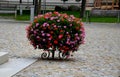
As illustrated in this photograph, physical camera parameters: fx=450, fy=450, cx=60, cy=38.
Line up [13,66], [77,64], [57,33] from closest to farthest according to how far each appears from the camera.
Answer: [13,66], [77,64], [57,33]

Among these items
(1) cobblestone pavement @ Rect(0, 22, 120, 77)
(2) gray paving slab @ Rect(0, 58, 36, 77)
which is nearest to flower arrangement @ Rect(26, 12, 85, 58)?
(1) cobblestone pavement @ Rect(0, 22, 120, 77)

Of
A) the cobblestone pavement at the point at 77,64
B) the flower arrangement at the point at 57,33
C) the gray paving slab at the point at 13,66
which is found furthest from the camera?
the flower arrangement at the point at 57,33

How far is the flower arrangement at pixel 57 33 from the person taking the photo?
1139 cm

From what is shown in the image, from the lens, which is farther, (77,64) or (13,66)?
(77,64)

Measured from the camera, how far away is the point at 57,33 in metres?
11.4

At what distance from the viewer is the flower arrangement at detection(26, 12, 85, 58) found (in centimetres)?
1139

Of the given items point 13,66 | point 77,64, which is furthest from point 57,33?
point 13,66

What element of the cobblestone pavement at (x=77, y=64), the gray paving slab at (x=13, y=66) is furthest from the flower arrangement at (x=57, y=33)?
the gray paving slab at (x=13, y=66)

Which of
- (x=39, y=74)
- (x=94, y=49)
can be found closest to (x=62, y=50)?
(x=39, y=74)

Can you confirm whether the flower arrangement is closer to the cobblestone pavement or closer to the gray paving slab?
the cobblestone pavement

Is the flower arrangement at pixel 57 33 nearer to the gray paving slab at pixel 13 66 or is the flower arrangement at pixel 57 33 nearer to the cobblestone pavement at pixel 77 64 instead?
the cobblestone pavement at pixel 77 64

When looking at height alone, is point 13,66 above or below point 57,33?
below

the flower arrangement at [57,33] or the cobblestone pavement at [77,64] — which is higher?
the flower arrangement at [57,33]

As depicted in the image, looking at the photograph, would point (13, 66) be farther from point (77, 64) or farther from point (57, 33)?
point (77, 64)
